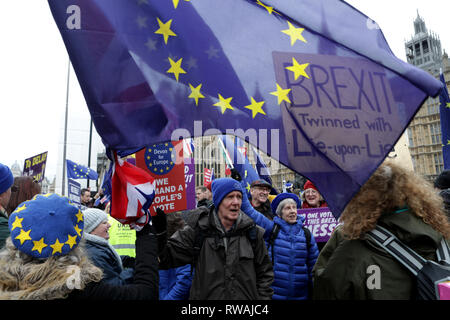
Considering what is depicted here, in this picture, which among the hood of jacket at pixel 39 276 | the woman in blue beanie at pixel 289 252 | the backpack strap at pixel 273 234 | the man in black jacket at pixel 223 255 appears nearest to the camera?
the hood of jacket at pixel 39 276

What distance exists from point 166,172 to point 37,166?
6188 mm

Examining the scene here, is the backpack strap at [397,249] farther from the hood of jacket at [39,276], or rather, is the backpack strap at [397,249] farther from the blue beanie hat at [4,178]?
the blue beanie hat at [4,178]

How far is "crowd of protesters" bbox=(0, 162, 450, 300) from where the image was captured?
1.60 meters

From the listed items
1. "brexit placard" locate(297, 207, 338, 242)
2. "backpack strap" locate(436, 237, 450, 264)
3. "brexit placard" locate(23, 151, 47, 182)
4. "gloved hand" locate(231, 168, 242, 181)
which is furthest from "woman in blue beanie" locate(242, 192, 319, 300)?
"brexit placard" locate(23, 151, 47, 182)

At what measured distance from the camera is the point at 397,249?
187cm

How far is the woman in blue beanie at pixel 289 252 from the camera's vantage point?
3.62 meters

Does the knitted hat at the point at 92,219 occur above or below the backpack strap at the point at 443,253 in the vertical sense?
above

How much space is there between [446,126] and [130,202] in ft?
20.6

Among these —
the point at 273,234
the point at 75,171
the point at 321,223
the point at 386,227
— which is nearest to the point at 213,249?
the point at 273,234

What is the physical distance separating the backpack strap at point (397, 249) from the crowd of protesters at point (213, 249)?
32 millimetres

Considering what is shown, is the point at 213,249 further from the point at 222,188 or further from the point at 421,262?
the point at 421,262

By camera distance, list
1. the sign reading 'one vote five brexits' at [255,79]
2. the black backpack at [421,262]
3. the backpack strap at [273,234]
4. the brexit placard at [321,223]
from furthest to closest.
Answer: the brexit placard at [321,223] → the backpack strap at [273,234] → the sign reading 'one vote five brexits' at [255,79] → the black backpack at [421,262]

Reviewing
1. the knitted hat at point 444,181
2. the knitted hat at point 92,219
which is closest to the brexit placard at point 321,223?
the knitted hat at point 444,181

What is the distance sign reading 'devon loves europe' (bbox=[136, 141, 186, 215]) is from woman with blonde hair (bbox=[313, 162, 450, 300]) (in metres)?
2.11
